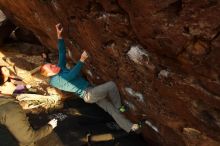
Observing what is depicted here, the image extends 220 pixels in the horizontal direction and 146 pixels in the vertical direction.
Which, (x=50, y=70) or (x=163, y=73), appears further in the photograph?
(x=50, y=70)

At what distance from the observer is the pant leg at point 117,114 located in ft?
31.1

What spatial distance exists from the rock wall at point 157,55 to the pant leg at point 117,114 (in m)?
0.20

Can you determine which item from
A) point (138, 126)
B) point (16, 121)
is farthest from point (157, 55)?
point (16, 121)

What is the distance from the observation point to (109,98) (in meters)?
9.45

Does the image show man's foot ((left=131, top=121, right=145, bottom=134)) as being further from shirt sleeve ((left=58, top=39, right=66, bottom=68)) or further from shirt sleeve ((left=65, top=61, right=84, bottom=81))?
shirt sleeve ((left=58, top=39, right=66, bottom=68))

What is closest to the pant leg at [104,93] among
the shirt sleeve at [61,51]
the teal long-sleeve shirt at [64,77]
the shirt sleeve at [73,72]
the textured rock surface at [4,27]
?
the teal long-sleeve shirt at [64,77]

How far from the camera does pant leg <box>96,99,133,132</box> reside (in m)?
9.47

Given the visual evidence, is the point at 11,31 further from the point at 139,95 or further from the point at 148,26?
the point at 148,26

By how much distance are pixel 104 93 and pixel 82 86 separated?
0.57 meters

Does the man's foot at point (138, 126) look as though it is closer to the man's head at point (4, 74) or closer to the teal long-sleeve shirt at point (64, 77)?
the teal long-sleeve shirt at point (64, 77)

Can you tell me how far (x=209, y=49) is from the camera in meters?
6.12

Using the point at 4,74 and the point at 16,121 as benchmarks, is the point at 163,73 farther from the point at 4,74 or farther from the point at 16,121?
the point at 4,74

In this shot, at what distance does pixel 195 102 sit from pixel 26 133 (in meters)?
3.49

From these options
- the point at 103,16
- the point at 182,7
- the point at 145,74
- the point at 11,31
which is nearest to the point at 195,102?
the point at 145,74
